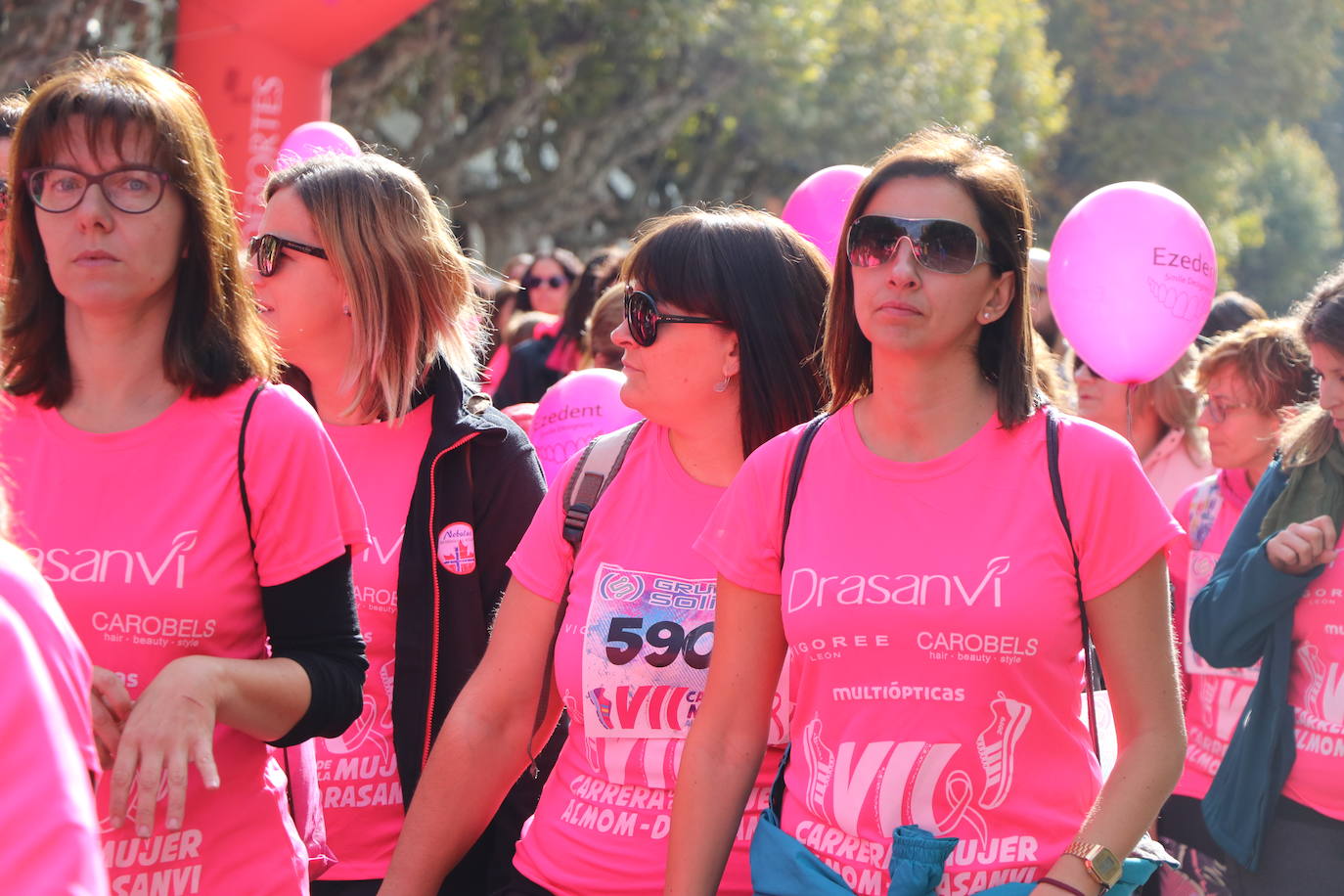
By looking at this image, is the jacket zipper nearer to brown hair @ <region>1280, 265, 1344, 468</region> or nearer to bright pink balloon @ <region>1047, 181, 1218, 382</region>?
brown hair @ <region>1280, 265, 1344, 468</region>

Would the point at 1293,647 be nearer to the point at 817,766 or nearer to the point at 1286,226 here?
the point at 817,766

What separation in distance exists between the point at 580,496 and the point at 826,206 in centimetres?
165

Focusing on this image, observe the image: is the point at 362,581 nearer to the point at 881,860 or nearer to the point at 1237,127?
the point at 881,860

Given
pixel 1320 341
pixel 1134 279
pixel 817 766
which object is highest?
pixel 1134 279

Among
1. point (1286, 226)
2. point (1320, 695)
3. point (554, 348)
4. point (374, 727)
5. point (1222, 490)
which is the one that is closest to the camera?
point (374, 727)

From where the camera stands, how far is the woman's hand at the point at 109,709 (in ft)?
7.11

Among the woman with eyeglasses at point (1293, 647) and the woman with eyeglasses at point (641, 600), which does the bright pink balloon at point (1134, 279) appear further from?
the woman with eyeglasses at point (641, 600)

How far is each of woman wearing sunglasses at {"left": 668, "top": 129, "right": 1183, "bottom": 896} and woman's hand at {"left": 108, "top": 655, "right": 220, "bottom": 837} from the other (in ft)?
2.80

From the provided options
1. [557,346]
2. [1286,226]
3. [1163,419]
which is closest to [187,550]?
[557,346]

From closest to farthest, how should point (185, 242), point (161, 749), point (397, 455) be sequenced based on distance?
point (161, 749) → point (185, 242) → point (397, 455)

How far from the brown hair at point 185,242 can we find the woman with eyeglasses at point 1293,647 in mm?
2625

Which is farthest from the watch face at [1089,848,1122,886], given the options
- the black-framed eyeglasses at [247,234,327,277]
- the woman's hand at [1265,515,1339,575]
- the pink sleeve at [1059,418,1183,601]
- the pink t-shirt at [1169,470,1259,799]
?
the pink t-shirt at [1169,470,1259,799]

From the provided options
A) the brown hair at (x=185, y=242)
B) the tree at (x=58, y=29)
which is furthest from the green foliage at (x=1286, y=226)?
the brown hair at (x=185, y=242)

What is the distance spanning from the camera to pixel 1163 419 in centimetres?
598
